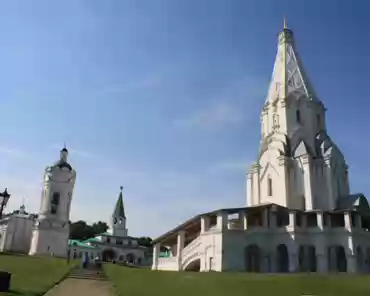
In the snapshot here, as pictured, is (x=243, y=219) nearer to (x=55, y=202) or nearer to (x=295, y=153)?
(x=295, y=153)

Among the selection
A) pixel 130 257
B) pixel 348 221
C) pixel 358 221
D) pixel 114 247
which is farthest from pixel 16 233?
pixel 358 221

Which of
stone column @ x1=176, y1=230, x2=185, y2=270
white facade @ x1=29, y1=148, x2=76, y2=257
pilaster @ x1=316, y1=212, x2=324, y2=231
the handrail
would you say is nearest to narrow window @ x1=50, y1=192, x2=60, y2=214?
white facade @ x1=29, y1=148, x2=76, y2=257

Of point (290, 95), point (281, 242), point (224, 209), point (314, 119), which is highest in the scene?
point (290, 95)

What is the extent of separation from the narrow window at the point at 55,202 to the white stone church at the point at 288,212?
78.9ft

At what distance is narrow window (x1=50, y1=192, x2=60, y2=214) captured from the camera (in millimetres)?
61325

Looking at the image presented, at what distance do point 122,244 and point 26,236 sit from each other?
21.8m

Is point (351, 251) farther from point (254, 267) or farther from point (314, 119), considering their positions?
point (314, 119)

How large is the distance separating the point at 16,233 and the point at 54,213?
1160 cm

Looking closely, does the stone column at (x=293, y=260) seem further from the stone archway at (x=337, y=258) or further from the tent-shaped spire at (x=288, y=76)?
the tent-shaped spire at (x=288, y=76)

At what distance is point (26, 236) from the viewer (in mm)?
68812

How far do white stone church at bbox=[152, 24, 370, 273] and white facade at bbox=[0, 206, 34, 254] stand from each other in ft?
112

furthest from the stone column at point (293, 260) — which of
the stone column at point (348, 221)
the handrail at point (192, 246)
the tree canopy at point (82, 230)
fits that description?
the tree canopy at point (82, 230)

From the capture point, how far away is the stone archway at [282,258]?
37031 mm

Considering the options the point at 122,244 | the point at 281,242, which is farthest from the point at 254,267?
the point at 122,244
